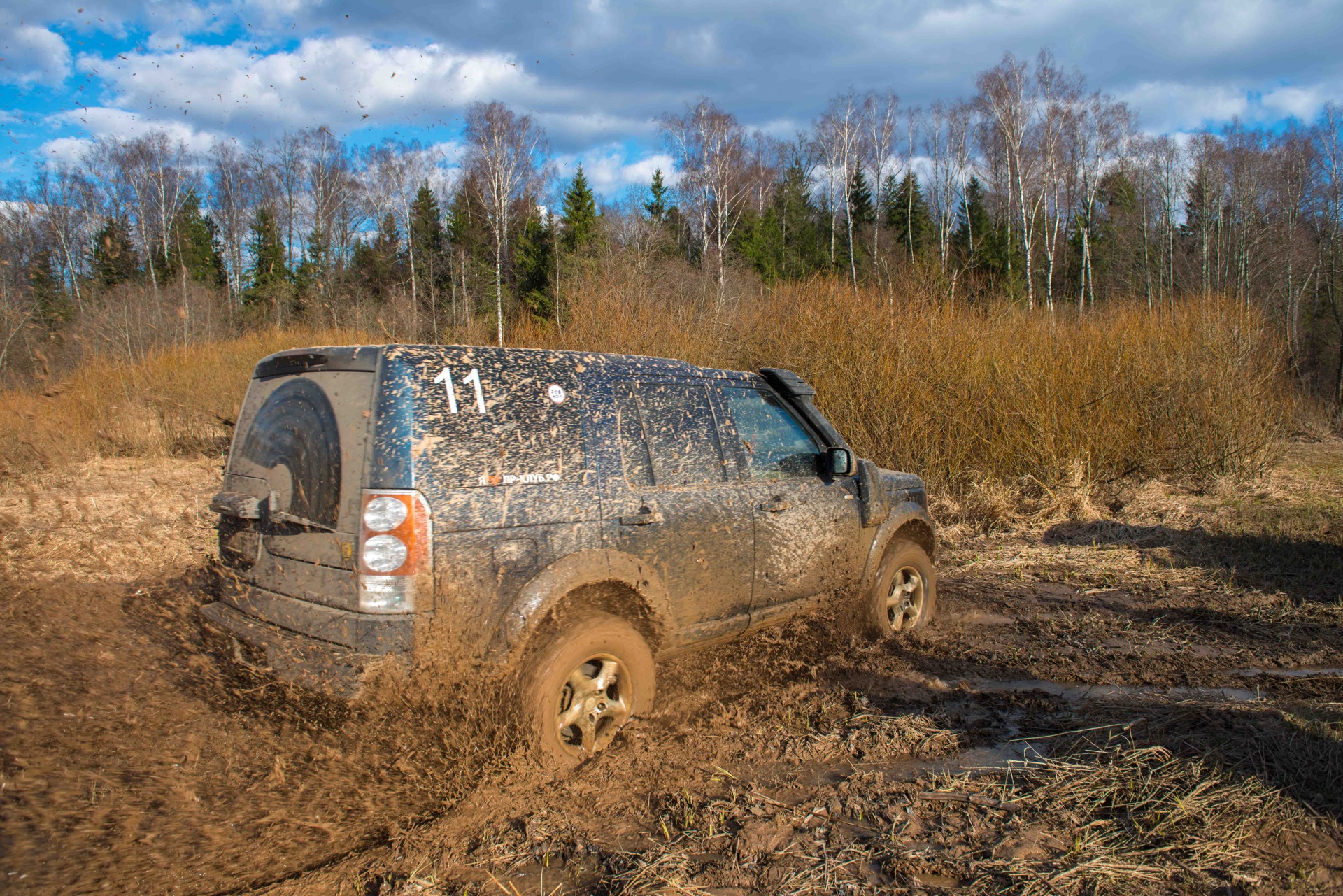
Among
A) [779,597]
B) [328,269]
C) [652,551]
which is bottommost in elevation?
[779,597]

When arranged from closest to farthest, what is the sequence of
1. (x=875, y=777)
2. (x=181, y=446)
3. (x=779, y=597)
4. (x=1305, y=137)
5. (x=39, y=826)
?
(x=39, y=826) < (x=875, y=777) < (x=779, y=597) < (x=181, y=446) < (x=1305, y=137)

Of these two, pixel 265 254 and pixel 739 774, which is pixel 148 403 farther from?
pixel 265 254

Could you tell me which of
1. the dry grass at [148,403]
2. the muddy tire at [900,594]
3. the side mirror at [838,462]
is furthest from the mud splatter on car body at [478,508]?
the dry grass at [148,403]

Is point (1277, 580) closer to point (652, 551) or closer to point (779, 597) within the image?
point (779, 597)

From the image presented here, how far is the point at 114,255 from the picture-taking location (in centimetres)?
3150

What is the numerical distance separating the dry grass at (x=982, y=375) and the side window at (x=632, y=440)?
23.8ft

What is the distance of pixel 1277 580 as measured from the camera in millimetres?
6500

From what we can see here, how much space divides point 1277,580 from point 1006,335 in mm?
5465

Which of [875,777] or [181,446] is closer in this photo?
[875,777]

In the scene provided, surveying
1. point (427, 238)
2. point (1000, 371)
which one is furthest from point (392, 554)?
point (427, 238)

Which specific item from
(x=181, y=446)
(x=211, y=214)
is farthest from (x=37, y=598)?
(x=211, y=214)

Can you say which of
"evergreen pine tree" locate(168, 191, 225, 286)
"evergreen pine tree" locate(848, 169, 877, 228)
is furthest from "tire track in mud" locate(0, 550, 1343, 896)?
"evergreen pine tree" locate(848, 169, 877, 228)

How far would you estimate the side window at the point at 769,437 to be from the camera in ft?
13.6

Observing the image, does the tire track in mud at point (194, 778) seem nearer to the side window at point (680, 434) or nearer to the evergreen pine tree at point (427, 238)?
the side window at point (680, 434)
